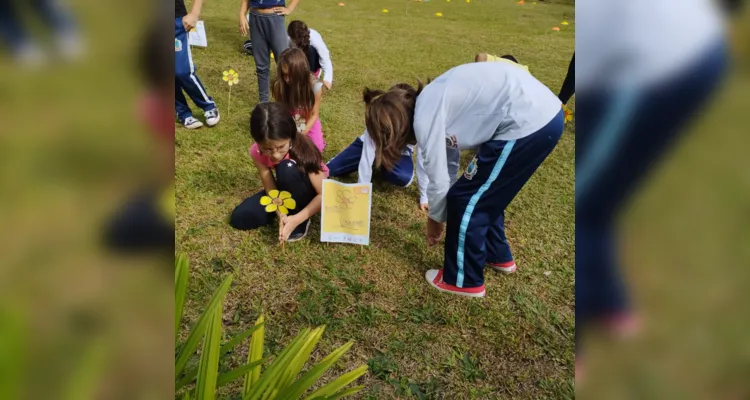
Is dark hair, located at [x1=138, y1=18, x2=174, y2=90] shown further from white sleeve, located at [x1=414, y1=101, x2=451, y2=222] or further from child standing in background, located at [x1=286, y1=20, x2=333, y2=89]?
child standing in background, located at [x1=286, y1=20, x2=333, y2=89]

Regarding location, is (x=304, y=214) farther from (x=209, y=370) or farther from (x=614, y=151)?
(x=614, y=151)

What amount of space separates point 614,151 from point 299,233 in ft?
7.46

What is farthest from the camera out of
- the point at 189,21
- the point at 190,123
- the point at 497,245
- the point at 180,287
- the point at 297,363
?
the point at 190,123

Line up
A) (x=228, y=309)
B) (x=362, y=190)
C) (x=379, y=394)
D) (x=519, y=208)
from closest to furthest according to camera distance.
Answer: (x=379, y=394)
(x=228, y=309)
(x=362, y=190)
(x=519, y=208)

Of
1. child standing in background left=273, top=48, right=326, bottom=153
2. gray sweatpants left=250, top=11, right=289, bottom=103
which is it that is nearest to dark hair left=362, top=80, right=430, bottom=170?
child standing in background left=273, top=48, right=326, bottom=153

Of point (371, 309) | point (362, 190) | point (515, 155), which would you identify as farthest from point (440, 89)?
point (371, 309)

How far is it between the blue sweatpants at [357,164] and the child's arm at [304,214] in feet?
1.78

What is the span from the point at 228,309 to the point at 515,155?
51.8 inches

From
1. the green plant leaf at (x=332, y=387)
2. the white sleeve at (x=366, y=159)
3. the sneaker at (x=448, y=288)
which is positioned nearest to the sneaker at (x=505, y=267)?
the sneaker at (x=448, y=288)

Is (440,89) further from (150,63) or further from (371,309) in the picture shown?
(150,63)

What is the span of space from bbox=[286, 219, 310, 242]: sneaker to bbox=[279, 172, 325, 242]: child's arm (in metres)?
0.06

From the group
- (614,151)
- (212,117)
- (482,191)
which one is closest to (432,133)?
(482,191)

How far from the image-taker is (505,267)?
7.63 ft

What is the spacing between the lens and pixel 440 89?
1.75 metres
